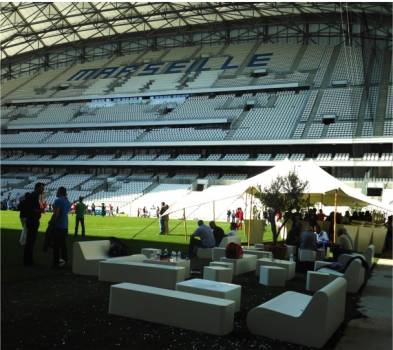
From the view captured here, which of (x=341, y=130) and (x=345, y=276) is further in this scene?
(x=341, y=130)

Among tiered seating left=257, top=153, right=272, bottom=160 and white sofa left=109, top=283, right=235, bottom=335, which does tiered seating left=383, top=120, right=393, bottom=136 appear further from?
white sofa left=109, top=283, right=235, bottom=335

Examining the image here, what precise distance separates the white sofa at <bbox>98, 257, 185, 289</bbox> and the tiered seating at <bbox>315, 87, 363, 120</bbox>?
37338mm

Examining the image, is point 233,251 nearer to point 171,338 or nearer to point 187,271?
point 187,271

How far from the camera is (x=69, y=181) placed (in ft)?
170

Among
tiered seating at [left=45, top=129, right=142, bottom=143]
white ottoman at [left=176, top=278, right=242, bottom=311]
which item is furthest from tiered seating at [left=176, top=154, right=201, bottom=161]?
white ottoman at [left=176, top=278, right=242, bottom=311]

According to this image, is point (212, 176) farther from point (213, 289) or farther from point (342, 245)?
point (213, 289)

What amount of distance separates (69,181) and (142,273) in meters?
44.5

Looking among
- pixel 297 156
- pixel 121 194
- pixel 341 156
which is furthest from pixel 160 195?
pixel 341 156

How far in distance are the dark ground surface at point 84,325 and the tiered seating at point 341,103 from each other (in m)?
37.2

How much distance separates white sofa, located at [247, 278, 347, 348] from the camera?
5.90 m

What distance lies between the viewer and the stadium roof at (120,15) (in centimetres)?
4709

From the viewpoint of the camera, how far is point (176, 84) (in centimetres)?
5481

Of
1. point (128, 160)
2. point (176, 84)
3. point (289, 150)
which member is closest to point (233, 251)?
point (289, 150)

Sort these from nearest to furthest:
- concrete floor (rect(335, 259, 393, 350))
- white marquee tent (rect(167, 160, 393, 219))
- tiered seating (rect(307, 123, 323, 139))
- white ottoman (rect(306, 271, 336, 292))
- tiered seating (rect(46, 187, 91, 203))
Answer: concrete floor (rect(335, 259, 393, 350))
white ottoman (rect(306, 271, 336, 292))
white marquee tent (rect(167, 160, 393, 219))
tiered seating (rect(307, 123, 323, 139))
tiered seating (rect(46, 187, 91, 203))
